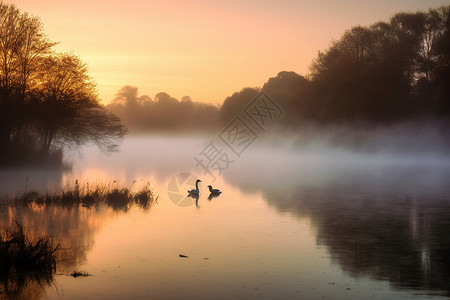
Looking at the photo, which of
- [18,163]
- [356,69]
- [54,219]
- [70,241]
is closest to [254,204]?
A: [54,219]

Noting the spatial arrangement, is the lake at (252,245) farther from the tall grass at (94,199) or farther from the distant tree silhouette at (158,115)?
the distant tree silhouette at (158,115)

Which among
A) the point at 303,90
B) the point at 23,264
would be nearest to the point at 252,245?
the point at 23,264

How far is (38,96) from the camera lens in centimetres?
4544

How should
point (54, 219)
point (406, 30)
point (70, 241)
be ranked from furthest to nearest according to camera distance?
1. point (406, 30)
2. point (54, 219)
3. point (70, 241)

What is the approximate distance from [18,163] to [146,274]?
3529 centimetres

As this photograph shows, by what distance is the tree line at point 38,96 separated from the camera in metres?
45.0

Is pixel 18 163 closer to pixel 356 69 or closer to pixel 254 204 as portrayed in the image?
pixel 254 204

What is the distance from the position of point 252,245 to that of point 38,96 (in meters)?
31.6


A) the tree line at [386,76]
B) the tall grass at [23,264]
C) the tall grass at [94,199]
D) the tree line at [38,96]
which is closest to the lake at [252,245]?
the tall grass at [23,264]

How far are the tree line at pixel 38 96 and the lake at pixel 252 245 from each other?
1073 cm

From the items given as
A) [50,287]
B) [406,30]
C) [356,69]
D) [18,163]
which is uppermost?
[406,30]

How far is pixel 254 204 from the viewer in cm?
2880

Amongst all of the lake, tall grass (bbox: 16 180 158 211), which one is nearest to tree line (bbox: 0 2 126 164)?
the lake

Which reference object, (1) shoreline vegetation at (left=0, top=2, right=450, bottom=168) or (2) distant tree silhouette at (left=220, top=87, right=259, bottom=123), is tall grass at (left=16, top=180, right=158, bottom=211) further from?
(2) distant tree silhouette at (left=220, top=87, right=259, bottom=123)
